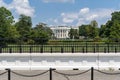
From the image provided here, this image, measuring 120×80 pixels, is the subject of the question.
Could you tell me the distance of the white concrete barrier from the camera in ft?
66.6

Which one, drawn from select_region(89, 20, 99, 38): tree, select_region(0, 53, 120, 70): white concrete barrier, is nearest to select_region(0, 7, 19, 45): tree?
select_region(0, 53, 120, 70): white concrete barrier

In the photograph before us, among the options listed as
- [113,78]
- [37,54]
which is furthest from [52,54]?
[113,78]

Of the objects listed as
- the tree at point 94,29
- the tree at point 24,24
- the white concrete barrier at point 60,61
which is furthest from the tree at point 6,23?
the tree at point 94,29

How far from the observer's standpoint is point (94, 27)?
3760 inches

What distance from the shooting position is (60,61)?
67.7ft

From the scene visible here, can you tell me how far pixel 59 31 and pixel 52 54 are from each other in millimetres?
148817

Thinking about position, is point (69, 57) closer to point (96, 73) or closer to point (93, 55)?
point (93, 55)

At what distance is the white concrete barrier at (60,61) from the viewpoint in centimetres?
2030

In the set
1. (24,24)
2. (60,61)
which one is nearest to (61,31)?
(24,24)

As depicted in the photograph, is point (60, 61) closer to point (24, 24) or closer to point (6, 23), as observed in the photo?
point (6, 23)

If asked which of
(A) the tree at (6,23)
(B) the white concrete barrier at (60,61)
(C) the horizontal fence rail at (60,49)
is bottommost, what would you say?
(B) the white concrete barrier at (60,61)

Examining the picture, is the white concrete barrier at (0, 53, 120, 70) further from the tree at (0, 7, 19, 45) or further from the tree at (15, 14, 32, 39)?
the tree at (15, 14, 32, 39)

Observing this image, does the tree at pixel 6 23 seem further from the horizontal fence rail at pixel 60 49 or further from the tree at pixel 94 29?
the tree at pixel 94 29

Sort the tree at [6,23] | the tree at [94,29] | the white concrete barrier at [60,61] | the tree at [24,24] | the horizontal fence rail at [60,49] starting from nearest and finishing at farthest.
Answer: the white concrete barrier at [60,61]
the horizontal fence rail at [60,49]
the tree at [6,23]
the tree at [24,24]
the tree at [94,29]
